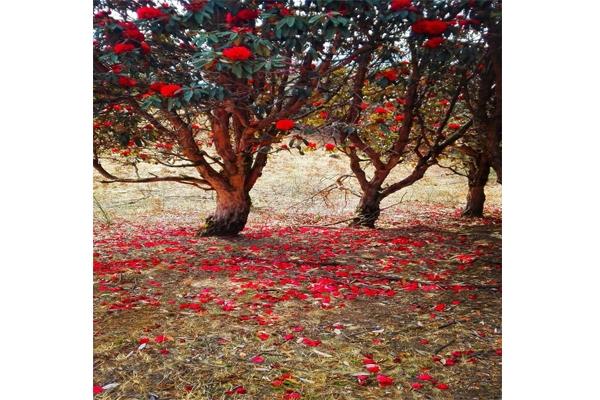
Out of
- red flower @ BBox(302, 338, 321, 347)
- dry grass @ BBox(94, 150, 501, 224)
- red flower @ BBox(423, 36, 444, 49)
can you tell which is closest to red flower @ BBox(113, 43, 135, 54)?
dry grass @ BBox(94, 150, 501, 224)

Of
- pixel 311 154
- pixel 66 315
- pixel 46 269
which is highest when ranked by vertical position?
pixel 311 154

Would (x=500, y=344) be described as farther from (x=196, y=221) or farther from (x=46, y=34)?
(x=46, y=34)

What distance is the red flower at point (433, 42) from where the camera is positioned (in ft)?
5.71

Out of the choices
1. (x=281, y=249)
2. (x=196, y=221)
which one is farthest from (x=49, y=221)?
(x=281, y=249)

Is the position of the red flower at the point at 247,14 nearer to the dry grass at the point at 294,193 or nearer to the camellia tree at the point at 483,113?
the dry grass at the point at 294,193

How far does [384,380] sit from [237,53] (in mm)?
1067

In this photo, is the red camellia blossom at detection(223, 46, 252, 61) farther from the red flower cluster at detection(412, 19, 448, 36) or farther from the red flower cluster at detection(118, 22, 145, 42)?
the red flower cluster at detection(412, 19, 448, 36)

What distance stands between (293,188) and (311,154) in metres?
0.18

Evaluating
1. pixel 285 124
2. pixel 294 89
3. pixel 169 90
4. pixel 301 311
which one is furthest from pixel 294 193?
pixel 169 90

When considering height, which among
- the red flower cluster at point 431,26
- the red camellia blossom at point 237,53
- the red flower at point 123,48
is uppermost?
the red flower cluster at point 431,26

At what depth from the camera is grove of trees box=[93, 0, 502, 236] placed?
1649 millimetres

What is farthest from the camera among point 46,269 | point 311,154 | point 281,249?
point 311,154

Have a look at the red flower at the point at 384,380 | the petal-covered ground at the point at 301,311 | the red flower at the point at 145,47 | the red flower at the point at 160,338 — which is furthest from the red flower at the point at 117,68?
the red flower at the point at 384,380

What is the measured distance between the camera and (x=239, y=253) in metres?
1.96
